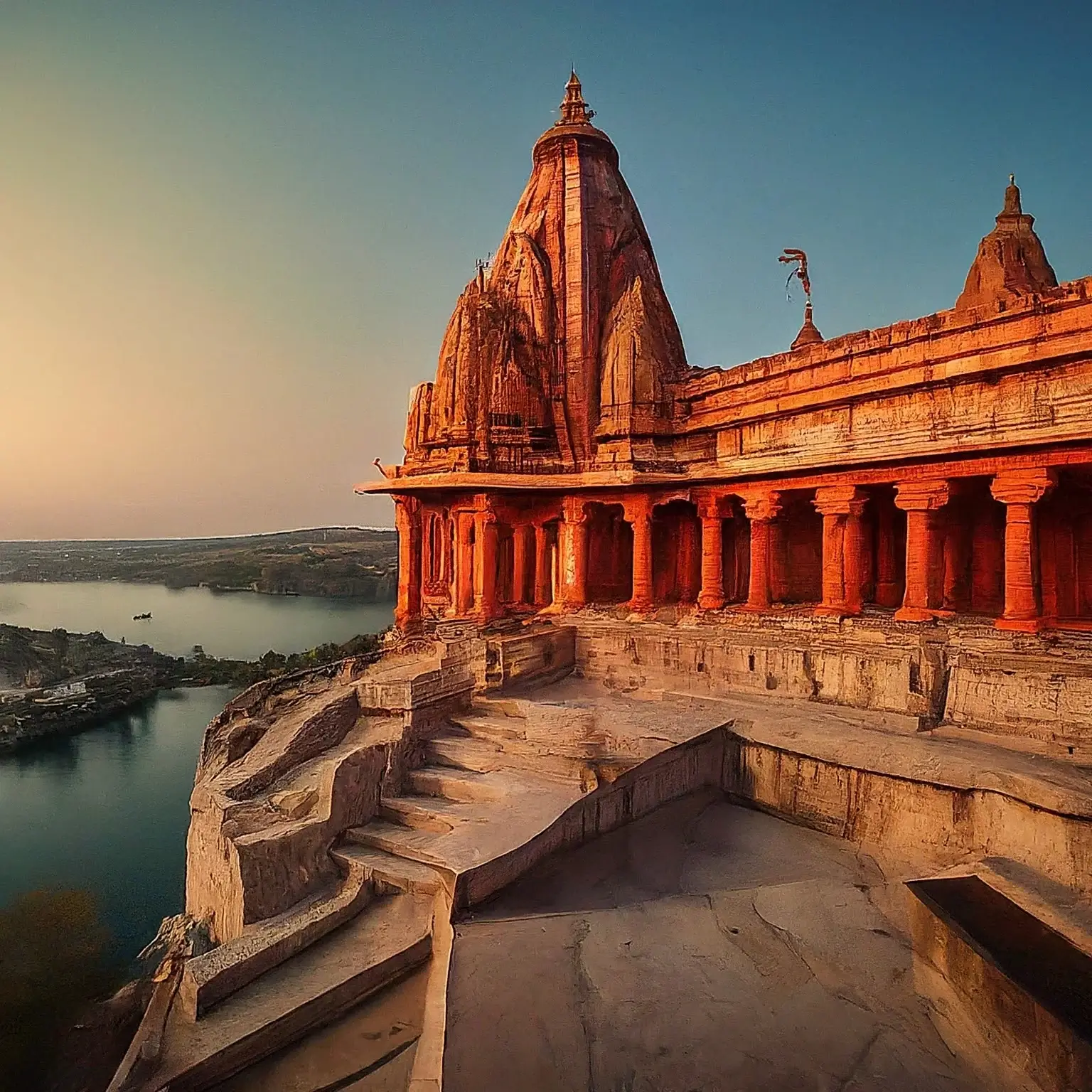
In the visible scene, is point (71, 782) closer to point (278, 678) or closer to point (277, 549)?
point (278, 678)

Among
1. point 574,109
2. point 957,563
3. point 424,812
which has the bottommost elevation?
point 424,812

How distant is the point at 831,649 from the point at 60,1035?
9.71 meters

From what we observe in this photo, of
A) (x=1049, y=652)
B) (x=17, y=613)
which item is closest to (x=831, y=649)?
(x=1049, y=652)

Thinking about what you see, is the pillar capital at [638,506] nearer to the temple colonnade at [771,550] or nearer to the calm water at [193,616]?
the temple colonnade at [771,550]

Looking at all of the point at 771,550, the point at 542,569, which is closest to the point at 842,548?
the point at 771,550

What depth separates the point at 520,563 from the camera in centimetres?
1513

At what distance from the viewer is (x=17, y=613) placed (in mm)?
A: 47281

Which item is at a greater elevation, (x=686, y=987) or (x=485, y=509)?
(x=485, y=509)

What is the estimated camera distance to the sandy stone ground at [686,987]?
138 inches

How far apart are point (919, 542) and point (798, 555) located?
12.5 feet

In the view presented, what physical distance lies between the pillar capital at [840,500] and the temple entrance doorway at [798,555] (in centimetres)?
231

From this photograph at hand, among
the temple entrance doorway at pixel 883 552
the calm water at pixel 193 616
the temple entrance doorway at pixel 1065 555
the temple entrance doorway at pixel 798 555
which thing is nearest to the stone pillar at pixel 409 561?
the temple entrance doorway at pixel 798 555

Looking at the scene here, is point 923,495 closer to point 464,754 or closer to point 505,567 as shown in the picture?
point 464,754

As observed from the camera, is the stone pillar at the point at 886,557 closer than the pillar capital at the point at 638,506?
Yes
